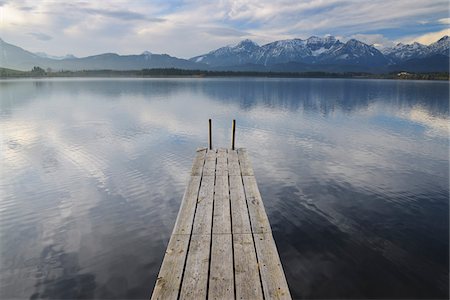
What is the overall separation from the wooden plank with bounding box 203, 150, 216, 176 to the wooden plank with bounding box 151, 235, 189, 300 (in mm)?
6623

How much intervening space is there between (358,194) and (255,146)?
46.0 feet

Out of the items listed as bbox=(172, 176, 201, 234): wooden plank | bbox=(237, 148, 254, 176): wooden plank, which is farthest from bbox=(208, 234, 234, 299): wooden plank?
bbox=(237, 148, 254, 176): wooden plank

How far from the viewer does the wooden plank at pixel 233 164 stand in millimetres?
16250

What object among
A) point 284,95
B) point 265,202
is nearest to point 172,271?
point 265,202

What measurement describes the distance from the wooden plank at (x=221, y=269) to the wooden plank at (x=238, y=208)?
70cm

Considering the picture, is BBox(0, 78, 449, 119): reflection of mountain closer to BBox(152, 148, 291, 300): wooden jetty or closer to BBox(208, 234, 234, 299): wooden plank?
BBox(152, 148, 291, 300): wooden jetty

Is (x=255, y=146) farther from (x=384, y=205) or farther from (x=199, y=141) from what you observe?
(x=384, y=205)

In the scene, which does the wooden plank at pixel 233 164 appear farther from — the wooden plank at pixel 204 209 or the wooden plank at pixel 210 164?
the wooden plank at pixel 204 209

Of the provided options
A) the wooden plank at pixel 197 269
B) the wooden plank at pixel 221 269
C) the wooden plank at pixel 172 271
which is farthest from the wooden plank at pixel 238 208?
the wooden plank at pixel 172 271

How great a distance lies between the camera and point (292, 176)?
21.4 metres

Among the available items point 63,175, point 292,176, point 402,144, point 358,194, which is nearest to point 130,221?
point 63,175

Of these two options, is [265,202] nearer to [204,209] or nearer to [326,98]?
[204,209]

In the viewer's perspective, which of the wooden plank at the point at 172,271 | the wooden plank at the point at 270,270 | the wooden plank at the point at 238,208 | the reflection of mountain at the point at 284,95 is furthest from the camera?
the reflection of mountain at the point at 284,95

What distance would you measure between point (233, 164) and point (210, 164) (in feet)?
4.34
